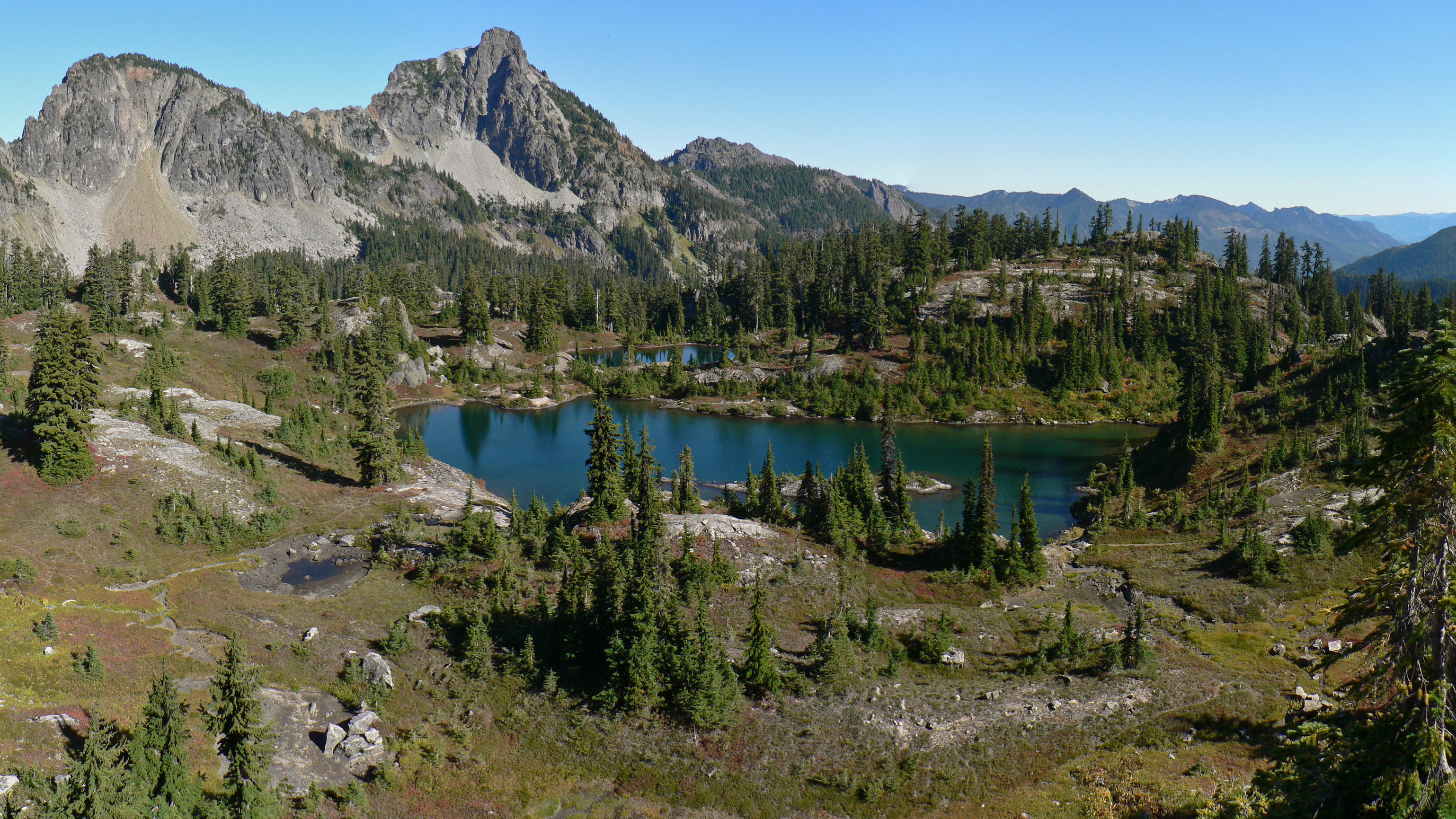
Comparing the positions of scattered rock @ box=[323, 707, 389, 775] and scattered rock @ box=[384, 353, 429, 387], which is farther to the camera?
scattered rock @ box=[384, 353, 429, 387]

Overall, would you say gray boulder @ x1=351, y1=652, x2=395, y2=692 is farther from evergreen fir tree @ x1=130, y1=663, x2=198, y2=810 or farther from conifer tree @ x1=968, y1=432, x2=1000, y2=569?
conifer tree @ x1=968, y1=432, x2=1000, y2=569

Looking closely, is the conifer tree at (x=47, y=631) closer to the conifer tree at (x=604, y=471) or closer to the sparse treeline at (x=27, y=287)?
the conifer tree at (x=604, y=471)

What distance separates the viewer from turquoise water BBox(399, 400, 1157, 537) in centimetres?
9762

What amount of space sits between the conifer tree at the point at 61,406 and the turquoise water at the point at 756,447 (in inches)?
1610

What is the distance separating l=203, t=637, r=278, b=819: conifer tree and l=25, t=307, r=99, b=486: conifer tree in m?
Answer: 47.7

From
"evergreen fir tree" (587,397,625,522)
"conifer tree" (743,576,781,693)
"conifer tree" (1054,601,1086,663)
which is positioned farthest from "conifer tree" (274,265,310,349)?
"conifer tree" (1054,601,1086,663)

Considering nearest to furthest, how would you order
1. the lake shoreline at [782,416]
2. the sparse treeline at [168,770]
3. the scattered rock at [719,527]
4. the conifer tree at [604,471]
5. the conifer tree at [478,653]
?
the sparse treeline at [168,770]
the conifer tree at [478,653]
the scattered rock at [719,527]
the conifer tree at [604,471]
the lake shoreline at [782,416]

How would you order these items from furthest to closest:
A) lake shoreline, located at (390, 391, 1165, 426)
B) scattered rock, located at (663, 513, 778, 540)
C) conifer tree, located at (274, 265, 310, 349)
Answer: conifer tree, located at (274, 265, 310, 349)
lake shoreline, located at (390, 391, 1165, 426)
scattered rock, located at (663, 513, 778, 540)

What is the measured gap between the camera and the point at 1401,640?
58.1ft

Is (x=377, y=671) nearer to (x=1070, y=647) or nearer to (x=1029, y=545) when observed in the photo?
(x=1070, y=647)

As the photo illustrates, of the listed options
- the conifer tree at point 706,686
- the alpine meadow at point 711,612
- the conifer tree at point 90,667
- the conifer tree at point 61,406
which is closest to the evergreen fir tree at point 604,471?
the alpine meadow at point 711,612

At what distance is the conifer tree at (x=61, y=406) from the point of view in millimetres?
60312

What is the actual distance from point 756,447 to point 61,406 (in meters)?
84.8

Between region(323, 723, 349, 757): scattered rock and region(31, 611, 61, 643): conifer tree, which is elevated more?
region(31, 611, 61, 643): conifer tree
